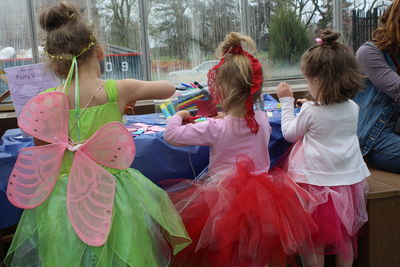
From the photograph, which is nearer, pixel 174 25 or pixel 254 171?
pixel 254 171

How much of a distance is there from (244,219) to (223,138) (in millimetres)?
376

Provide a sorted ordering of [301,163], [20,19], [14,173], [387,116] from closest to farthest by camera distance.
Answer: [14,173], [301,163], [387,116], [20,19]

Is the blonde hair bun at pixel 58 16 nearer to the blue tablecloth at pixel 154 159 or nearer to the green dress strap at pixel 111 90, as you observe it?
the green dress strap at pixel 111 90

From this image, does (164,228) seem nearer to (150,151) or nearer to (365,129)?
(150,151)

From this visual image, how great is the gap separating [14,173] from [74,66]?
478mm

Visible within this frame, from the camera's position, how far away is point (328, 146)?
2201mm

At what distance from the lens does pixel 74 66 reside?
179cm

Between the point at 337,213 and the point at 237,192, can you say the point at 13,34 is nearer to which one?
the point at 237,192

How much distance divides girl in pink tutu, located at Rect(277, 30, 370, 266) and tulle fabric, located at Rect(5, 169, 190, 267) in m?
0.69

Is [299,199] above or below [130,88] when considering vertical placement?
below

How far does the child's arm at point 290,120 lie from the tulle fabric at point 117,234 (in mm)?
742

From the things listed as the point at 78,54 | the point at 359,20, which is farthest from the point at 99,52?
the point at 359,20

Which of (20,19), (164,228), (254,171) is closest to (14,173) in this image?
(164,228)

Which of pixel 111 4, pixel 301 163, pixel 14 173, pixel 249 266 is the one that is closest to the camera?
pixel 14 173
